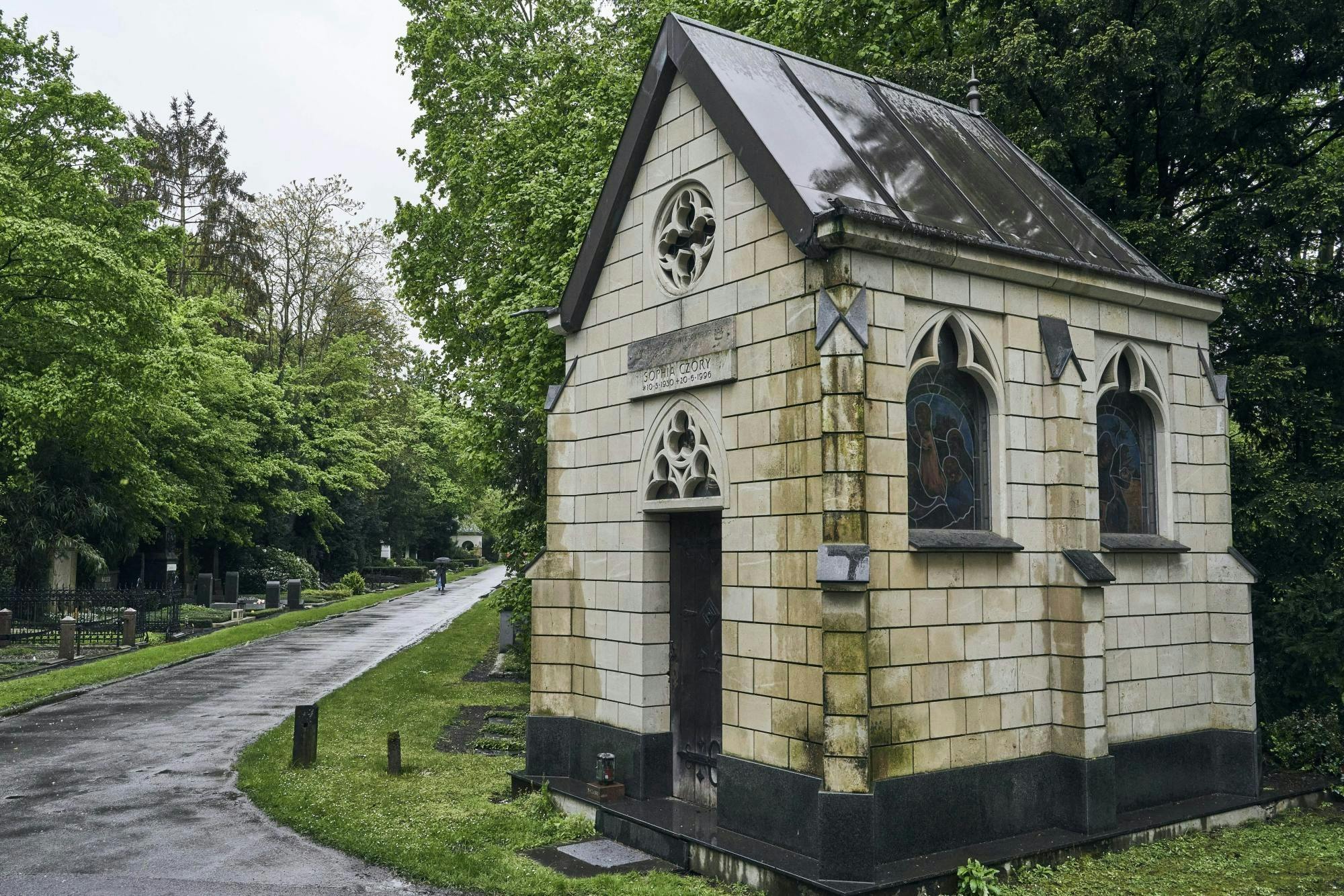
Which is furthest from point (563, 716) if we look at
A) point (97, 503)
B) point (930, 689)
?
point (97, 503)

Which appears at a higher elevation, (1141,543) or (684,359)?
(684,359)

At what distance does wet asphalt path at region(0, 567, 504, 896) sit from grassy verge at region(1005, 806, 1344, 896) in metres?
4.99

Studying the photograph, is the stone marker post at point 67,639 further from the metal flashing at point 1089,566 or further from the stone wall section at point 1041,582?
the metal flashing at point 1089,566

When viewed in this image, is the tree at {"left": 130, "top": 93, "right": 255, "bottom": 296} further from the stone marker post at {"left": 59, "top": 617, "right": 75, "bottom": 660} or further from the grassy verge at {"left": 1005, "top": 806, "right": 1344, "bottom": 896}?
the grassy verge at {"left": 1005, "top": 806, "right": 1344, "bottom": 896}

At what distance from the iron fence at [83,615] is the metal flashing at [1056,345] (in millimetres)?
24902

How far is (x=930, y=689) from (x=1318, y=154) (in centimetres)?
1064

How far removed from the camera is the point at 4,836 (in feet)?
32.0

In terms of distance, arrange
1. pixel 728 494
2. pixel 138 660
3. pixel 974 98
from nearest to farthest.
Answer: pixel 728 494, pixel 974 98, pixel 138 660

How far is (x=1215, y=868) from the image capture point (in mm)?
8547

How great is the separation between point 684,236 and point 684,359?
125 centimetres

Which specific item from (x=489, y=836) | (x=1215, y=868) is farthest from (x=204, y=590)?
(x=1215, y=868)

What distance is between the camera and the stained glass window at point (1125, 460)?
1012 centimetres

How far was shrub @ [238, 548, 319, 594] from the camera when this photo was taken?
47156mm

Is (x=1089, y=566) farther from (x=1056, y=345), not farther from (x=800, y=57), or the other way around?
A: (x=800, y=57)
